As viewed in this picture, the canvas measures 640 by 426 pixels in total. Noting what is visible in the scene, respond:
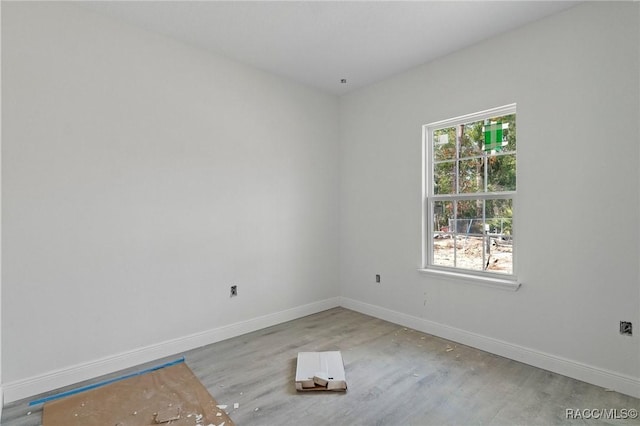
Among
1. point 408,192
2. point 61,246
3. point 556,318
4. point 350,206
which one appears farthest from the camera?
point 350,206

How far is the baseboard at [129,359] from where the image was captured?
2273mm

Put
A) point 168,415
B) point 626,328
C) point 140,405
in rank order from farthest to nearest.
A: point 626,328
point 140,405
point 168,415

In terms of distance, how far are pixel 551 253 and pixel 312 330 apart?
235 centimetres

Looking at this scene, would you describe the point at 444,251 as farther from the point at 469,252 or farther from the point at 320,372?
the point at 320,372

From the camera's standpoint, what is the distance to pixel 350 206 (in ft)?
14.1

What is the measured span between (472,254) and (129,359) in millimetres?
3232

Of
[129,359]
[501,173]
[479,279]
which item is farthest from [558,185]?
[129,359]

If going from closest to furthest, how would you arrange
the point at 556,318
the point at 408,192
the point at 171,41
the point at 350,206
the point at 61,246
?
the point at 61,246
the point at 556,318
the point at 171,41
the point at 408,192
the point at 350,206

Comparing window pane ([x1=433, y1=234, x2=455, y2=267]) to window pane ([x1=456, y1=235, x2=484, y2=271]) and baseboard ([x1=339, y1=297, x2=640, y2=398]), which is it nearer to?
window pane ([x1=456, y1=235, x2=484, y2=271])

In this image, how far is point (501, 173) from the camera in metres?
2.97

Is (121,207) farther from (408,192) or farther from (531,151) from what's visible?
(531,151)

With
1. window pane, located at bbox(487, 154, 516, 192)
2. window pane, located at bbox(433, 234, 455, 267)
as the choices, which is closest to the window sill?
window pane, located at bbox(433, 234, 455, 267)

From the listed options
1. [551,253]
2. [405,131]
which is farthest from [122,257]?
[551,253]

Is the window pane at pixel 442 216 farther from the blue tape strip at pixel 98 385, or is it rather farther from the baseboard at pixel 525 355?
the blue tape strip at pixel 98 385
